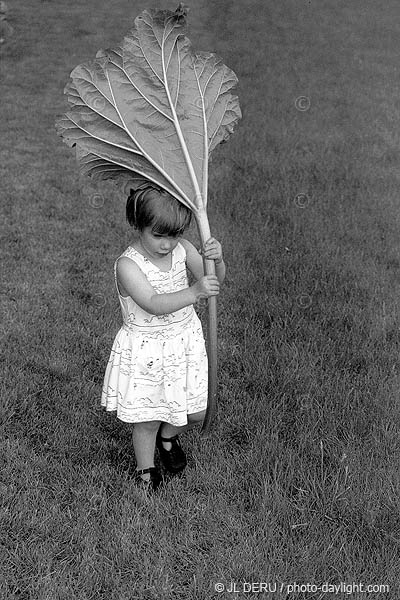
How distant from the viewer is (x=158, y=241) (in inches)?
124

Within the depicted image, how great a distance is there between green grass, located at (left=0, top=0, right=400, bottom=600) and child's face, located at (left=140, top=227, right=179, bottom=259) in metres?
1.08

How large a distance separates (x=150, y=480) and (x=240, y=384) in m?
1.03

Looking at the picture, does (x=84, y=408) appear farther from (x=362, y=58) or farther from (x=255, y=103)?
(x=362, y=58)

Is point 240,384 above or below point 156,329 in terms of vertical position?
below

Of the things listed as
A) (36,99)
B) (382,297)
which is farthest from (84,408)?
(36,99)

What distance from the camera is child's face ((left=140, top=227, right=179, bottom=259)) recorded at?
3150mm

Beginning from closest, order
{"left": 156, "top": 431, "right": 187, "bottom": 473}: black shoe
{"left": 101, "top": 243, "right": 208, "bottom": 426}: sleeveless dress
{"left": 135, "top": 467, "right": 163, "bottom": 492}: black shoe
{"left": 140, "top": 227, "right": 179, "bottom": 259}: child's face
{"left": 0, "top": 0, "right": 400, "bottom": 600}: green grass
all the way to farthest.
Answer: {"left": 0, "top": 0, "right": 400, "bottom": 600}: green grass, {"left": 140, "top": 227, "right": 179, "bottom": 259}: child's face, {"left": 101, "top": 243, "right": 208, "bottom": 426}: sleeveless dress, {"left": 135, "top": 467, "right": 163, "bottom": 492}: black shoe, {"left": 156, "top": 431, "right": 187, "bottom": 473}: black shoe

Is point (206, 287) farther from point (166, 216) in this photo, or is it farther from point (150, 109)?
point (150, 109)

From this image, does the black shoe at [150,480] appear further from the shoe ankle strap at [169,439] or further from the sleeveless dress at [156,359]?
the sleeveless dress at [156,359]

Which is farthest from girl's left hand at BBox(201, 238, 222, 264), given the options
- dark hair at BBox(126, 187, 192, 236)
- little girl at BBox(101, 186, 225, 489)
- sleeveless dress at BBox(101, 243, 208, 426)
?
sleeveless dress at BBox(101, 243, 208, 426)

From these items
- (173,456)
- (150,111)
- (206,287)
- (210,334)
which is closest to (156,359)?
(210,334)

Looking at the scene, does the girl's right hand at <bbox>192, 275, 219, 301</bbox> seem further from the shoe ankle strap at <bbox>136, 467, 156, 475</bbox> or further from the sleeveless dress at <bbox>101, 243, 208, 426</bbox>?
the shoe ankle strap at <bbox>136, 467, 156, 475</bbox>

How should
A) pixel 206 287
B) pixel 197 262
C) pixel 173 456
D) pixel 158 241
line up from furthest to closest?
pixel 173 456 → pixel 197 262 → pixel 158 241 → pixel 206 287

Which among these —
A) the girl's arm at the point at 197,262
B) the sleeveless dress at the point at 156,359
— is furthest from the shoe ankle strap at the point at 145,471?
the girl's arm at the point at 197,262
